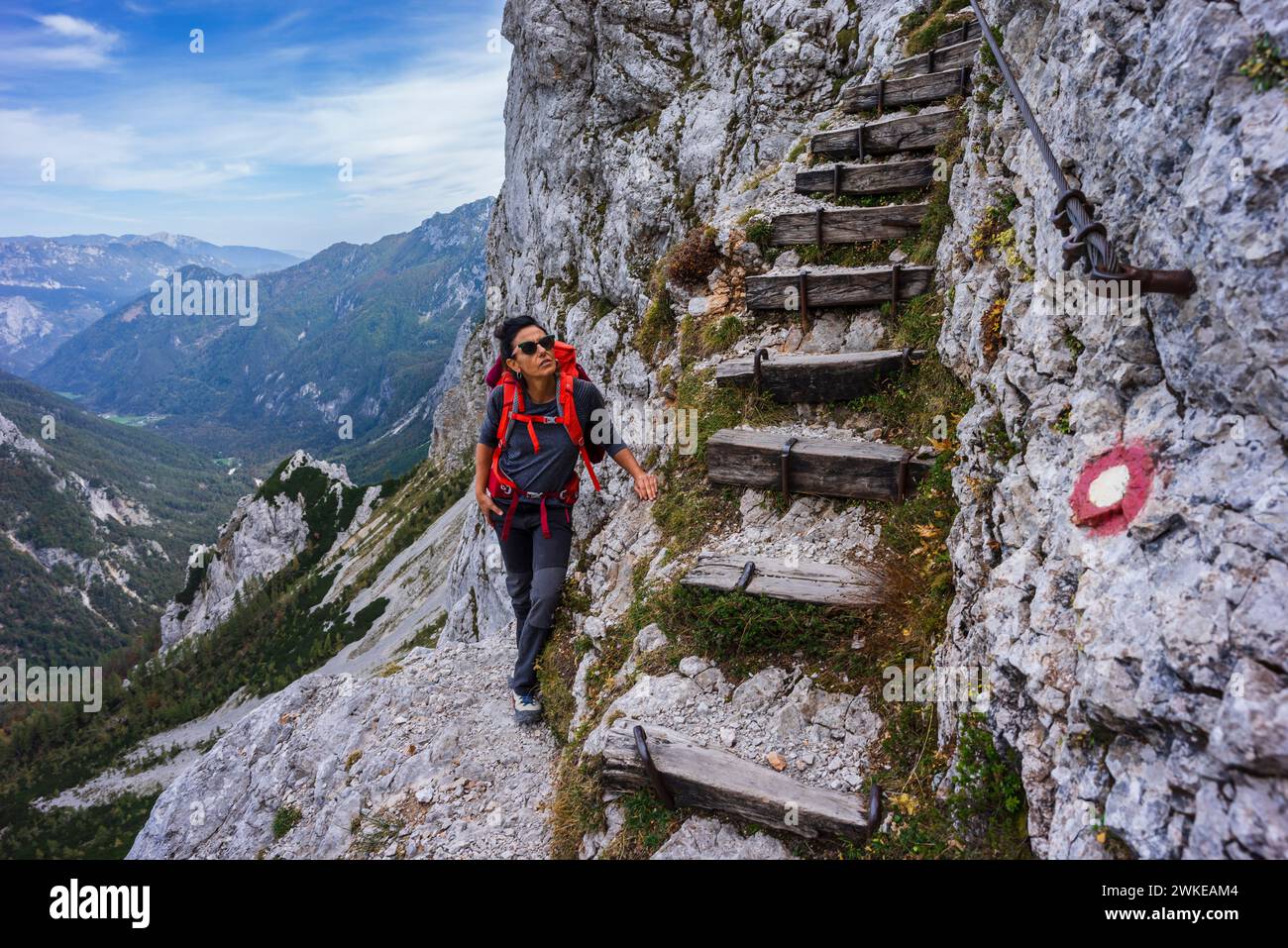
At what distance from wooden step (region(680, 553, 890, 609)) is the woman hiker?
1678mm

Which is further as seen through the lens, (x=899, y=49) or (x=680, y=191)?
(x=680, y=191)

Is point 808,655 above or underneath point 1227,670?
underneath

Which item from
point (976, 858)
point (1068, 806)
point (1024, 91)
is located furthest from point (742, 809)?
point (1024, 91)

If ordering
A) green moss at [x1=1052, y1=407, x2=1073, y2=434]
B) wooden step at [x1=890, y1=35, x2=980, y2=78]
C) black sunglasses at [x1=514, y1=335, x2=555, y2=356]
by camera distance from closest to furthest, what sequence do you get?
green moss at [x1=1052, y1=407, x2=1073, y2=434]
black sunglasses at [x1=514, y1=335, x2=555, y2=356]
wooden step at [x1=890, y1=35, x2=980, y2=78]

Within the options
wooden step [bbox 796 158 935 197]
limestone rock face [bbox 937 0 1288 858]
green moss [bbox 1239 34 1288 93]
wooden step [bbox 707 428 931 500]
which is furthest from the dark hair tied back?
wooden step [bbox 796 158 935 197]

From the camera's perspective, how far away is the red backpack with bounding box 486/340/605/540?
305 inches

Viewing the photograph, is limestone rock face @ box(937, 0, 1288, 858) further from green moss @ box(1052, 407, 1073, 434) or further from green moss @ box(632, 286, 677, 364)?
green moss @ box(632, 286, 677, 364)

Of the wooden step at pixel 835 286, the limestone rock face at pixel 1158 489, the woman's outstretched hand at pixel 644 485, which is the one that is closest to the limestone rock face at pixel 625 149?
the woman's outstretched hand at pixel 644 485

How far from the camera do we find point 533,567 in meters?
8.58

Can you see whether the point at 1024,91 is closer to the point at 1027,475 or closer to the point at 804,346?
the point at 804,346

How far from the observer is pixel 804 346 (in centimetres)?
1014

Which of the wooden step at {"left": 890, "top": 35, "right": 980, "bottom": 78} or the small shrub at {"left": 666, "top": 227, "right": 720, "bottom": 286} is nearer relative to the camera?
the small shrub at {"left": 666, "top": 227, "right": 720, "bottom": 286}
